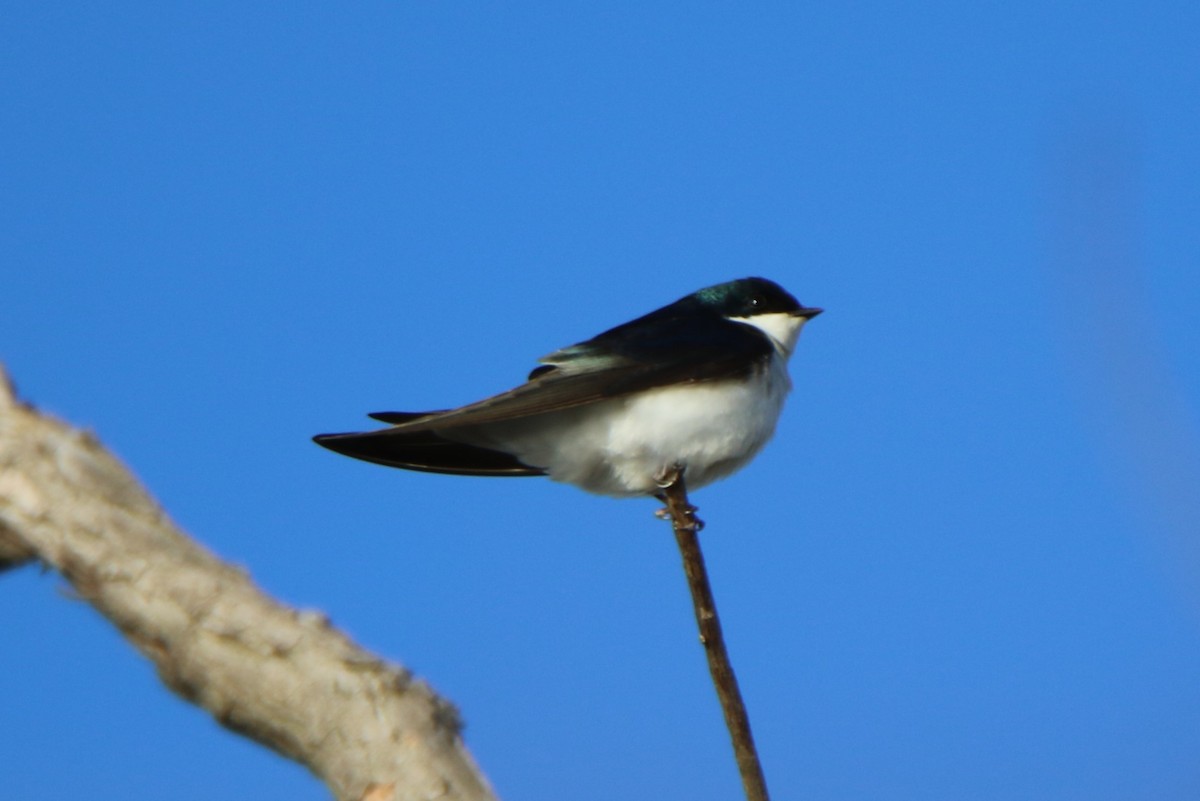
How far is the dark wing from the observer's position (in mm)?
4961

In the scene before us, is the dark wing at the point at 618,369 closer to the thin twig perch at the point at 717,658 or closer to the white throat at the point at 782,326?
the white throat at the point at 782,326

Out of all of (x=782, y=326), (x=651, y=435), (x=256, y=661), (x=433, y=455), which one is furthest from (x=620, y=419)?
(x=256, y=661)

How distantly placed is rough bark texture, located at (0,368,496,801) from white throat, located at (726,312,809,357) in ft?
10.9

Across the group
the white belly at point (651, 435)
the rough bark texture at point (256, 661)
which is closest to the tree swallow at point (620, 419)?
the white belly at point (651, 435)

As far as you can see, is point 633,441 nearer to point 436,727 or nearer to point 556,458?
point 556,458

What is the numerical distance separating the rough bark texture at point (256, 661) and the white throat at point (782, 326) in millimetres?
3320

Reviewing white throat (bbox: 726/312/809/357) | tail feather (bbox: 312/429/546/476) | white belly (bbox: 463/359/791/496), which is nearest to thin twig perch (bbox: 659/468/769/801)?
white belly (bbox: 463/359/791/496)

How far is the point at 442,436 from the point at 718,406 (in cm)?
92

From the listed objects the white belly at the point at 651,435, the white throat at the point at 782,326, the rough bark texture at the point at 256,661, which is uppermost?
the white throat at the point at 782,326

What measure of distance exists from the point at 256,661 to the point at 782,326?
3.53 m

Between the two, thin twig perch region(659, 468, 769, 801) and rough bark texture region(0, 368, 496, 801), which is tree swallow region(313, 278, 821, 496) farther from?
rough bark texture region(0, 368, 496, 801)

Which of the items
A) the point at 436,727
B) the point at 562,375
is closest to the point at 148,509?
the point at 436,727

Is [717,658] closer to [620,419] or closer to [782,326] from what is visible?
[620,419]

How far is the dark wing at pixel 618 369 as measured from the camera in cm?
496
